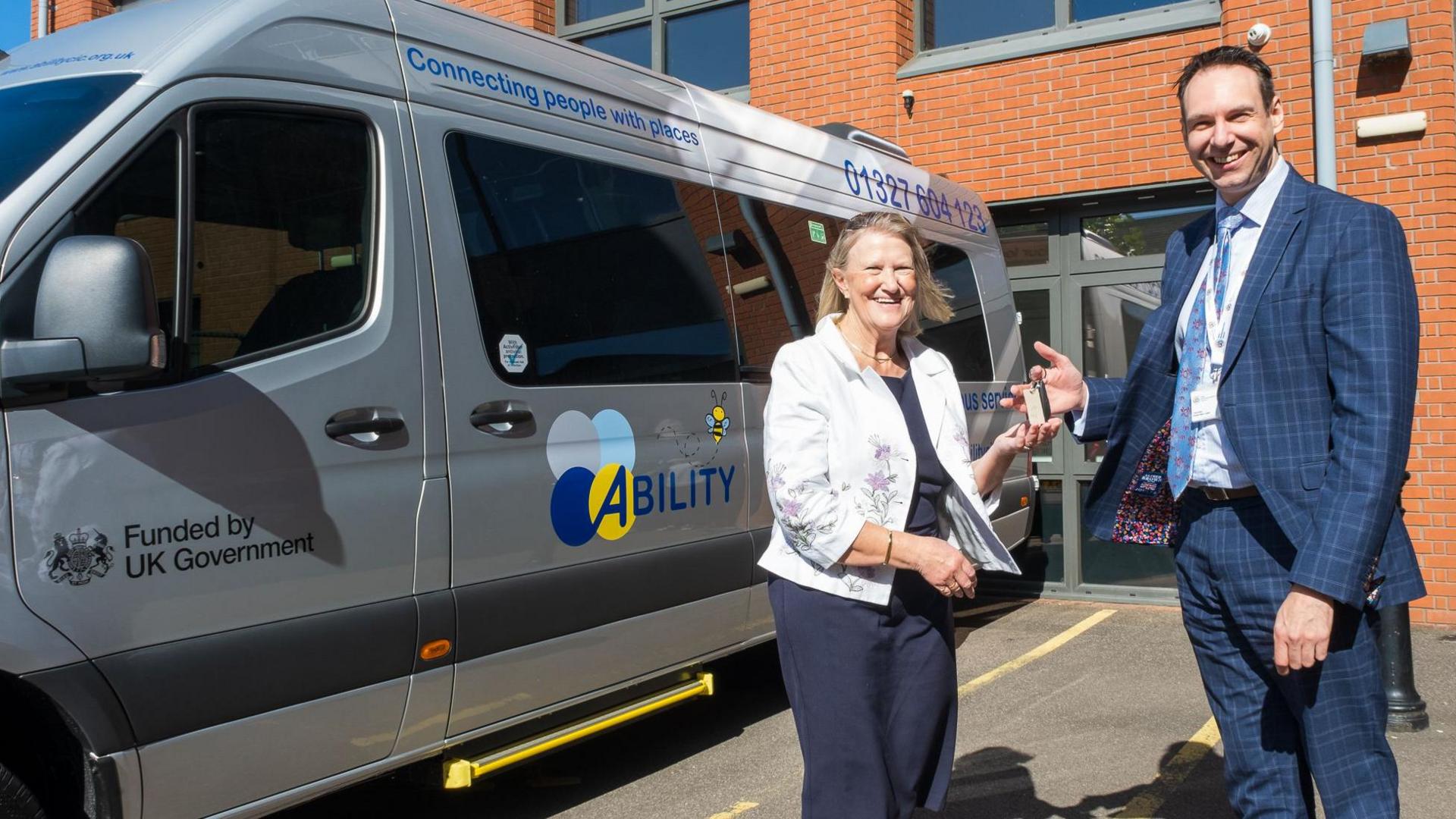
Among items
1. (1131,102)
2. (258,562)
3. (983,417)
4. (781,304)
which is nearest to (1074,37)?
(1131,102)

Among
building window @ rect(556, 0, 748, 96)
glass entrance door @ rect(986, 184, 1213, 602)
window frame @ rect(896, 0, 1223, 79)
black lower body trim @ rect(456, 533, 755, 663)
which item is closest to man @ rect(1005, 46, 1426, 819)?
black lower body trim @ rect(456, 533, 755, 663)

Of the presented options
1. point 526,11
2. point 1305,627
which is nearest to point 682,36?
point 526,11

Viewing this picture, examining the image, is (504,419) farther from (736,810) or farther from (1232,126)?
(1232,126)

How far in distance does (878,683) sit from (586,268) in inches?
79.5

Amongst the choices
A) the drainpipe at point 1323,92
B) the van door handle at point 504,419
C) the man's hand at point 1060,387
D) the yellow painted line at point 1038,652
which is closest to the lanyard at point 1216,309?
the man's hand at point 1060,387

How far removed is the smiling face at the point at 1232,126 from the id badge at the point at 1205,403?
0.42m

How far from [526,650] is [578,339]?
41.9 inches

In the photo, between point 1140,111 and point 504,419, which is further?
point 1140,111

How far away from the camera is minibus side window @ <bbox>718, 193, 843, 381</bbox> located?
5.06 m

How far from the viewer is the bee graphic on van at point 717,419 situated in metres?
4.71

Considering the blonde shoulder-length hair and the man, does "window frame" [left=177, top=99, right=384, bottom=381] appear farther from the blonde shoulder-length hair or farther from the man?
the man

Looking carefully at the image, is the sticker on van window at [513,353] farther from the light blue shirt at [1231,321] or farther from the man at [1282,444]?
the light blue shirt at [1231,321]

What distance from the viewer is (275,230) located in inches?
130

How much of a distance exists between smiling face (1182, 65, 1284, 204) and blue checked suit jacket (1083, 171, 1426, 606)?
10 cm
